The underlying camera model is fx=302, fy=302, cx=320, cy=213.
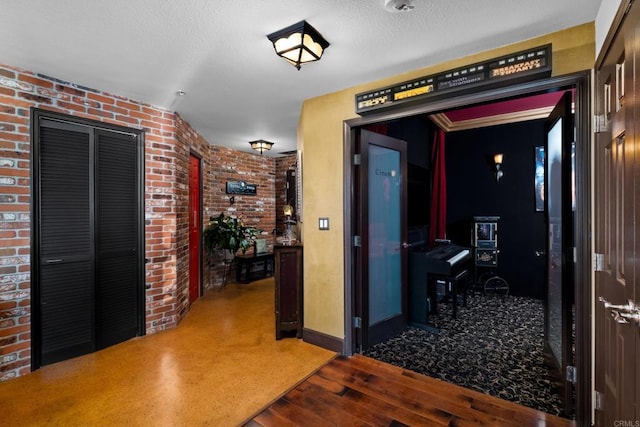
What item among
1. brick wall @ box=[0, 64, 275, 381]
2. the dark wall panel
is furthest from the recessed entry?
the dark wall panel

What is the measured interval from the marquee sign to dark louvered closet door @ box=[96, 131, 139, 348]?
2.42 meters

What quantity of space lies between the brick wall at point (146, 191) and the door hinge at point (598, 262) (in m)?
3.66

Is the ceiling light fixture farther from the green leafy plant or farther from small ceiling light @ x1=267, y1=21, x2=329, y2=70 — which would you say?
the green leafy plant

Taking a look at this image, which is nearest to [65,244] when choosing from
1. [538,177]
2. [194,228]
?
[194,228]

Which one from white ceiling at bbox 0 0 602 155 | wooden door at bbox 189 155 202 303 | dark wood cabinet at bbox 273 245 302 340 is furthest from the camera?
wooden door at bbox 189 155 202 303

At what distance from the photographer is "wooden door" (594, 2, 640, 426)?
3.67 ft

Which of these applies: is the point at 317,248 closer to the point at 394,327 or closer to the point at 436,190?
the point at 394,327

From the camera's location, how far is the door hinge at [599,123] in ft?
5.17

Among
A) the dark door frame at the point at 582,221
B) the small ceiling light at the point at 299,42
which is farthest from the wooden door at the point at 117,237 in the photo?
the dark door frame at the point at 582,221

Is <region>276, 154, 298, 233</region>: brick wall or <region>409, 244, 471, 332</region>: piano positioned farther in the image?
<region>276, 154, 298, 233</region>: brick wall

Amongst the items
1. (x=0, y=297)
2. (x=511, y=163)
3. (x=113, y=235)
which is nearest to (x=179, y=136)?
(x=113, y=235)

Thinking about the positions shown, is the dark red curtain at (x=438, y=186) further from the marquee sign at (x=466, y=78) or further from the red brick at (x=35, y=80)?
the red brick at (x=35, y=80)

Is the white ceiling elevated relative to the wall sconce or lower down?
elevated

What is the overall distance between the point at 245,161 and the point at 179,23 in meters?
4.10
